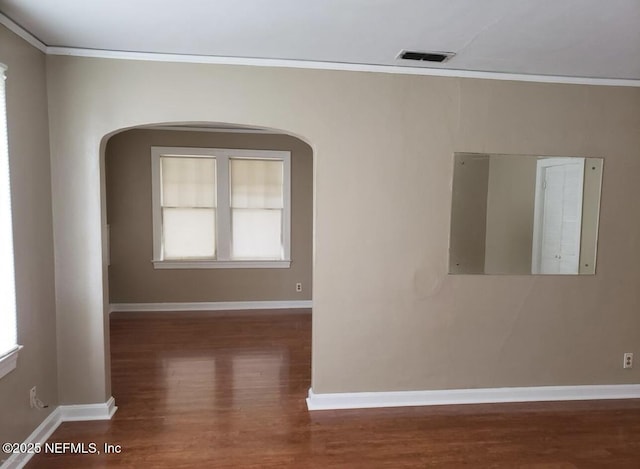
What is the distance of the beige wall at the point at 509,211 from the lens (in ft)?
9.51

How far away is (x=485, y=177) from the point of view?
2891 mm

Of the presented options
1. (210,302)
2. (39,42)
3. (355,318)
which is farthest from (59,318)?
(210,302)

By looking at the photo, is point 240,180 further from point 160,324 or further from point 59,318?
point 59,318

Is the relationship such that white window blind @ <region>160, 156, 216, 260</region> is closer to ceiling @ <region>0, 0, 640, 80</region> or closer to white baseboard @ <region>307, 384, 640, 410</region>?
ceiling @ <region>0, 0, 640, 80</region>

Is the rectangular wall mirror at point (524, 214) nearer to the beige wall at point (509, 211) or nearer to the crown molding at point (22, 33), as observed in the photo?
the beige wall at point (509, 211)

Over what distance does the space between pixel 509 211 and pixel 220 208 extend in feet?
12.2

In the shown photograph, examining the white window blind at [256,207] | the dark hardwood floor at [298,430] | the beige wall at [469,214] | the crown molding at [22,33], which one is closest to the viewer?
the crown molding at [22,33]

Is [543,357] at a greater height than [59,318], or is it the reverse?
[59,318]

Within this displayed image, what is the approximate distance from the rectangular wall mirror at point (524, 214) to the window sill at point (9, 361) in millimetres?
2900

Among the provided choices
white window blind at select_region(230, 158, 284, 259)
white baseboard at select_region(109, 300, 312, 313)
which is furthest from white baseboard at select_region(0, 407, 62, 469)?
white window blind at select_region(230, 158, 284, 259)

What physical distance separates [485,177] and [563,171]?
65 centimetres

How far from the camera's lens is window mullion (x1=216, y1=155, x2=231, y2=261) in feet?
17.1

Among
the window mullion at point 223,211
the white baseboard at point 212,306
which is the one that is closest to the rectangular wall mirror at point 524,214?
the white baseboard at point 212,306

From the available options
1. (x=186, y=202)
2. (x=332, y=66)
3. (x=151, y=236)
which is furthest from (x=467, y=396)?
(x=151, y=236)
